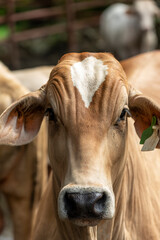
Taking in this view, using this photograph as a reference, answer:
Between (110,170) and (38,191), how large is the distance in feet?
6.98

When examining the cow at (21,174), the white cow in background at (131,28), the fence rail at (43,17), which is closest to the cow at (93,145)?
the cow at (21,174)

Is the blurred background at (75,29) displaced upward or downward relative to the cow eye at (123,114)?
downward

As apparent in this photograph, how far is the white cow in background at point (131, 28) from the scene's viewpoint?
12922 millimetres

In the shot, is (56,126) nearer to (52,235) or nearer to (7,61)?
(52,235)

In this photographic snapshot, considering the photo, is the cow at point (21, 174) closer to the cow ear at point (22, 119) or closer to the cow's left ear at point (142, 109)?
the cow ear at point (22, 119)

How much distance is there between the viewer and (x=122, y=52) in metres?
13.1

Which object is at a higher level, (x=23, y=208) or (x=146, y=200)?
(x=146, y=200)

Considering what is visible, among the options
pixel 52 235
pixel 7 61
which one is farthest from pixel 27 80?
pixel 7 61

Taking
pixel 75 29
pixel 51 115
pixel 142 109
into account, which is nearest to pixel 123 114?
pixel 142 109

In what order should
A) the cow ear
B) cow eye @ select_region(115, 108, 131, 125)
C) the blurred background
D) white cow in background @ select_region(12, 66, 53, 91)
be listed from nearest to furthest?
cow eye @ select_region(115, 108, 131, 125)
the cow ear
white cow in background @ select_region(12, 66, 53, 91)
the blurred background

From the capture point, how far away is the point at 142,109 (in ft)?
10.6

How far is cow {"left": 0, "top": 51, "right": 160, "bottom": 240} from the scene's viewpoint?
2793 mm

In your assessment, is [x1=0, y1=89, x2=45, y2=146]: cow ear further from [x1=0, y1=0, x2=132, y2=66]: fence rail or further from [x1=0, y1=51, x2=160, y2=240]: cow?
[x1=0, y1=0, x2=132, y2=66]: fence rail

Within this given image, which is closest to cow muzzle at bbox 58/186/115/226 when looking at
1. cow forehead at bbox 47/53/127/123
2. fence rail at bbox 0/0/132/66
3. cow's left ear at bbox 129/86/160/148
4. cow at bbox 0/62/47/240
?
cow forehead at bbox 47/53/127/123
